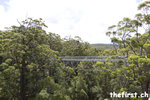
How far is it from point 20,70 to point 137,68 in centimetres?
800

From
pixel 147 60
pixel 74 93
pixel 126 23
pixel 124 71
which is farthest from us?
pixel 74 93

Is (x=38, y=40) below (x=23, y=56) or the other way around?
the other way around

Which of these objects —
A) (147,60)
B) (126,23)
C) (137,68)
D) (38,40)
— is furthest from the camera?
(38,40)

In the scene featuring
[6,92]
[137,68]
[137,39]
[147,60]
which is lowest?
[6,92]

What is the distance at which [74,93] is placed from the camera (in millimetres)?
13102

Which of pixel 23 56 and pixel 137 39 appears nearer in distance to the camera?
pixel 137 39

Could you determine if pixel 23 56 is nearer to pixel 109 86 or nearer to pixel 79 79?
pixel 79 79

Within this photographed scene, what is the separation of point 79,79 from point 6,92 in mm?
6605

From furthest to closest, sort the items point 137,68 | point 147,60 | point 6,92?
point 6,92
point 137,68
point 147,60

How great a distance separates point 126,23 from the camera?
8133mm

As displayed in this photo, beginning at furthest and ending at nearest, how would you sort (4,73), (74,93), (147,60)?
1. (74,93)
2. (4,73)
3. (147,60)

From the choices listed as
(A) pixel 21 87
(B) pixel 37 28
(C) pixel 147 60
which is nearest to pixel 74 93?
(A) pixel 21 87

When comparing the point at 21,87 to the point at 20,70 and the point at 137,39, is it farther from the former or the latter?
the point at 137,39

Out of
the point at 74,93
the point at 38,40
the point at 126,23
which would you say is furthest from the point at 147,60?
the point at 74,93
